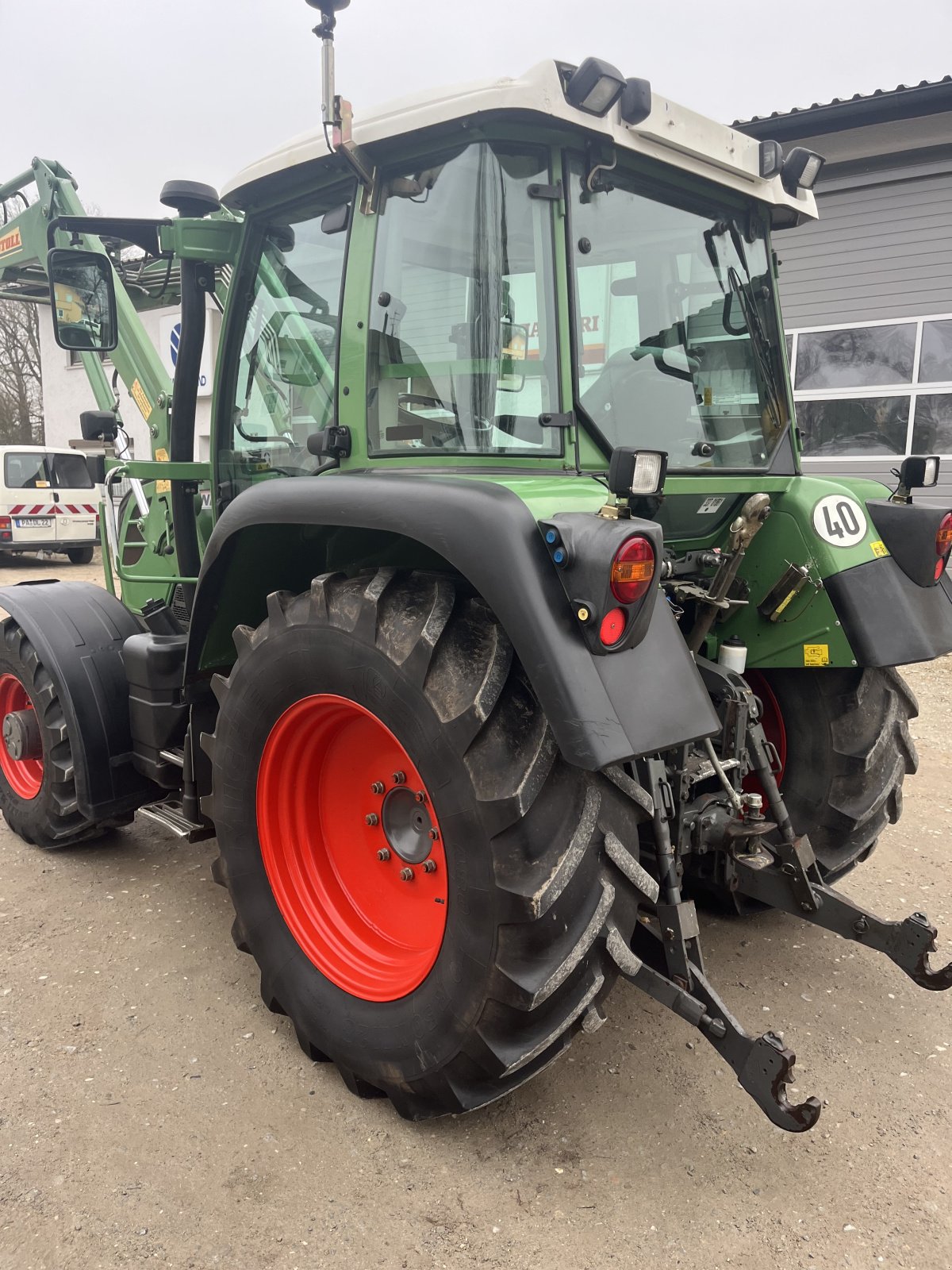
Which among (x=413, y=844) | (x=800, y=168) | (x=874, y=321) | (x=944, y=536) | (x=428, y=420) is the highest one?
(x=874, y=321)

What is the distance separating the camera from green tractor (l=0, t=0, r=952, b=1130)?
191 centimetres

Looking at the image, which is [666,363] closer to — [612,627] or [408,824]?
[612,627]

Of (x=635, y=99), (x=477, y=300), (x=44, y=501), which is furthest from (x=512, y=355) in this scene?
(x=44, y=501)

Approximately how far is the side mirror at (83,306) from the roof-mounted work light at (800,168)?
2.37 metres

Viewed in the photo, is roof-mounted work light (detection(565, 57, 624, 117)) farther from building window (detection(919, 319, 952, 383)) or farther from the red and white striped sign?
the red and white striped sign

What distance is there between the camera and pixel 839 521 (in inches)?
109

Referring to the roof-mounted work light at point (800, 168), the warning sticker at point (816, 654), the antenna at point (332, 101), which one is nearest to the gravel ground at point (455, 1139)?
the warning sticker at point (816, 654)

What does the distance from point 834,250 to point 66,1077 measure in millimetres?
9923

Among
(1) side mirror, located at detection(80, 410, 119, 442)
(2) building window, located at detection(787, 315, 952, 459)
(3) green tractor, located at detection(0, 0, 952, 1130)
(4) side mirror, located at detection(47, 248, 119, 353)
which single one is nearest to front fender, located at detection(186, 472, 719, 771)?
(3) green tractor, located at detection(0, 0, 952, 1130)

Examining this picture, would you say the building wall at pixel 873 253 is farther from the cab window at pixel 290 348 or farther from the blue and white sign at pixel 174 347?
the cab window at pixel 290 348

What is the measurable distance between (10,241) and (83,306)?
6.20ft

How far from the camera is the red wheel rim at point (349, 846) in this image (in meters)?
2.39

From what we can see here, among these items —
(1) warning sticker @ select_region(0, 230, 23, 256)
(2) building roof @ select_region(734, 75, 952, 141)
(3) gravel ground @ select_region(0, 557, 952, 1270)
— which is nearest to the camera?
(3) gravel ground @ select_region(0, 557, 952, 1270)

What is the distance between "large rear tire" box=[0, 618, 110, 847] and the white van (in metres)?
11.2
